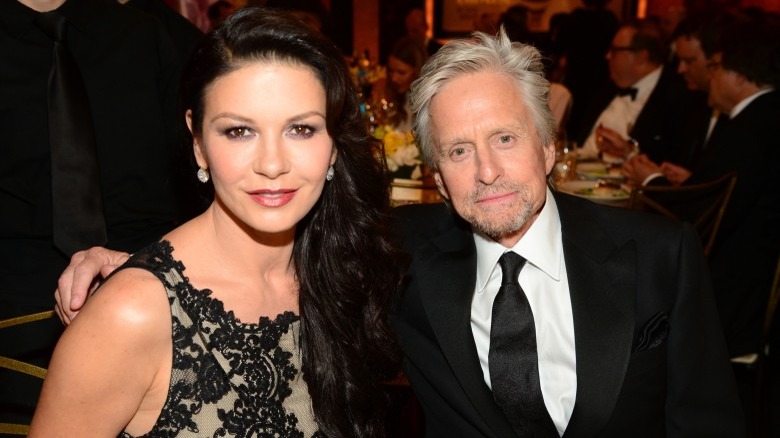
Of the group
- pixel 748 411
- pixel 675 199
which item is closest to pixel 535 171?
pixel 675 199

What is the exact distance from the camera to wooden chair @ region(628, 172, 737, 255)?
3482 millimetres

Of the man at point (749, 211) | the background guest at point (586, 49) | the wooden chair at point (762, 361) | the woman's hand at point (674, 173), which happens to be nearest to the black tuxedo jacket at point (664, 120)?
the woman's hand at point (674, 173)

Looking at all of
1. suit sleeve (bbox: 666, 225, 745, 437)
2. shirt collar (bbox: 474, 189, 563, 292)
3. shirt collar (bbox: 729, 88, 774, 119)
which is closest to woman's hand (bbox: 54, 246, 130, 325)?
shirt collar (bbox: 474, 189, 563, 292)

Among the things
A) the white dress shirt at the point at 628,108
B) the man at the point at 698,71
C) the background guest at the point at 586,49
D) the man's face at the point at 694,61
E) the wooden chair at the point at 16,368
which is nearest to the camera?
the wooden chair at the point at 16,368

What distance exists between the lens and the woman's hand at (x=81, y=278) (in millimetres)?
1748

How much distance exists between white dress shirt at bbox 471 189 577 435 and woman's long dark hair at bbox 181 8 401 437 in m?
0.24

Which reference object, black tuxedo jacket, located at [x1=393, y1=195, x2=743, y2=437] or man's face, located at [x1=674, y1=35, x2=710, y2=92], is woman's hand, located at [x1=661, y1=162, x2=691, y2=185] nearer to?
Answer: man's face, located at [x1=674, y1=35, x2=710, y2=92]

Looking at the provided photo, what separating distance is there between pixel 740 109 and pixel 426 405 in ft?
9.25

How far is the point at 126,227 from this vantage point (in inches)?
99.7

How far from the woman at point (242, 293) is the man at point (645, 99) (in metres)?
3.47

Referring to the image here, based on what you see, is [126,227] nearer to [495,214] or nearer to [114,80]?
[114,80]

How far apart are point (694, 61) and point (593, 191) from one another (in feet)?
5.18

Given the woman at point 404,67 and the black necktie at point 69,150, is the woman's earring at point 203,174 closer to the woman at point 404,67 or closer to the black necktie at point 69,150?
the black necktie at point 69,150

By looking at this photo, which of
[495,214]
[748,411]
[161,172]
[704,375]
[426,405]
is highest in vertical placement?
[495,214]
